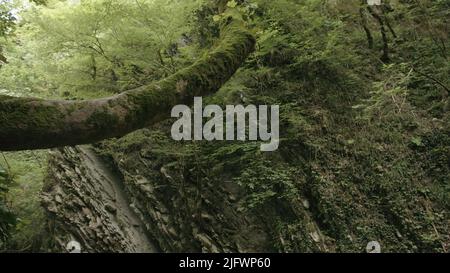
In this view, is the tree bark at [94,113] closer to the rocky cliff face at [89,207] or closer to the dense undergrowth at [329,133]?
the dense undergrowth at [329,133]

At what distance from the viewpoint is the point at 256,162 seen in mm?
7777

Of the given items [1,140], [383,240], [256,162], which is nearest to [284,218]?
[256,162]

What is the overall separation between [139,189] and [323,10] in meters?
6.68

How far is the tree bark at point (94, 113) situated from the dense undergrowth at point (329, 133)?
9.75 ft

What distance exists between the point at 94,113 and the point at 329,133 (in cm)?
644

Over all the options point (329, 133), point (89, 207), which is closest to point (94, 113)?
point (329, 133)

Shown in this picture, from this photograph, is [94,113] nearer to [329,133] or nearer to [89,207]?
[329,133]

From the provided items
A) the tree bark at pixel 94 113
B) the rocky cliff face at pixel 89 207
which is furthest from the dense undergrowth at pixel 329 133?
the tree bark at pixel 94 113

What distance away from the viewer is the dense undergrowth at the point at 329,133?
7023mm

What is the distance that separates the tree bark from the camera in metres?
2.60

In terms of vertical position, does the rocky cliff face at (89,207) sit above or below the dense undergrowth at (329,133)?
below

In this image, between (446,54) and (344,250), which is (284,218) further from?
(446,54)

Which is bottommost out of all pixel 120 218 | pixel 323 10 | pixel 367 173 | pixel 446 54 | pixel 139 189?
pixel 120 218

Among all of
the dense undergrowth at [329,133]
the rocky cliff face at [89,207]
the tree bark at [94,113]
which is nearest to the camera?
the tree bark at [94,113]
